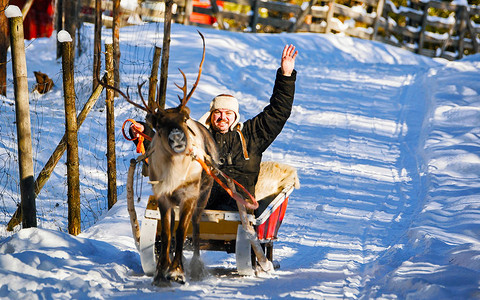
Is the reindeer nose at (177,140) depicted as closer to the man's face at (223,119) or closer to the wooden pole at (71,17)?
the man's face at (223,119)

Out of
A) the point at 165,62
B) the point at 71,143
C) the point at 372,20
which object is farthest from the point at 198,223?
the point at 372,20

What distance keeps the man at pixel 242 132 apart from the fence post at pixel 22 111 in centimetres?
145

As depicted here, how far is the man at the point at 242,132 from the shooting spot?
518 cm

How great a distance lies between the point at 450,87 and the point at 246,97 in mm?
4965

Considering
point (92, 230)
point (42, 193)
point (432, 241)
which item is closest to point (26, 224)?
point (92, 230)

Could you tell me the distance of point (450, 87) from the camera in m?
14.1

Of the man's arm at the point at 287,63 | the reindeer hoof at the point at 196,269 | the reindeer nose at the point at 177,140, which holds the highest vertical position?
the man's arm at the point at 287,63

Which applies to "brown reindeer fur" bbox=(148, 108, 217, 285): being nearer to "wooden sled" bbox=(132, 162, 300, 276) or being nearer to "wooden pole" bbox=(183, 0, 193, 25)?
"wooden sled" bbox=(132, 162, 300, 276)

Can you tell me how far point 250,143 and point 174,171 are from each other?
4.06 ft

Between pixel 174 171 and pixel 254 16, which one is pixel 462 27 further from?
pixel 174 171

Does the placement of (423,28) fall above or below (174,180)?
below

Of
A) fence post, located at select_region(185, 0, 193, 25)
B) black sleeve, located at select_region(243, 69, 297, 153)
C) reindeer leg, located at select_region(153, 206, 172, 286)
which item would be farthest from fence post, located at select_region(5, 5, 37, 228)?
fence post, located at select_region(185, 0, 193, 25)

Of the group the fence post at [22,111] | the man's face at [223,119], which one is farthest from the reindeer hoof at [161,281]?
the man's face at [223,119]

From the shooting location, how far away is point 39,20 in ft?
67.4
